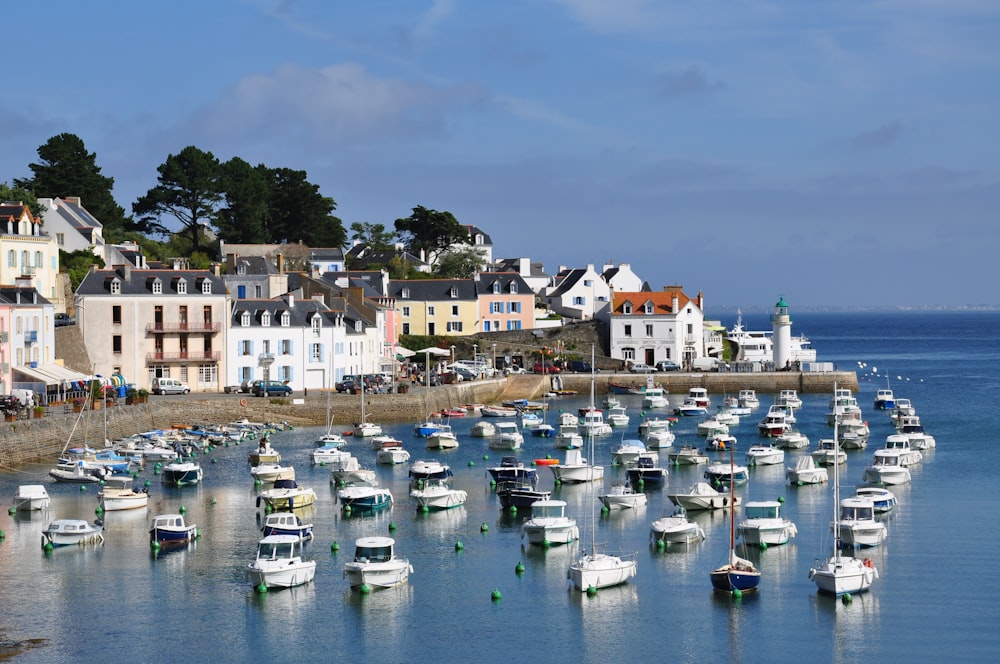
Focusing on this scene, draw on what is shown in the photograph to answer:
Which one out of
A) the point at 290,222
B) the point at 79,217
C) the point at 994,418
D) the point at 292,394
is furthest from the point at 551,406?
the point at 290,222

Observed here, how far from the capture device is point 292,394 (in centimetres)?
7956

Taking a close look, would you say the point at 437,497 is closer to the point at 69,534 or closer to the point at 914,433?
the point at 69,534

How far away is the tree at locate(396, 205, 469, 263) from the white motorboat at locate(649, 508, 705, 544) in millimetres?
86108

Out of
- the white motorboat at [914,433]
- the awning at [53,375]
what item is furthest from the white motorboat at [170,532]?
the white motorboat at [914,433]

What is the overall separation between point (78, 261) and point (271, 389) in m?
18.5

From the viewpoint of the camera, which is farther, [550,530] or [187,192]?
[187,192]

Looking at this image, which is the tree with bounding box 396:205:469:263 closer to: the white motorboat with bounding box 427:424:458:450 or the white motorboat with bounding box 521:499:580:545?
the white motorboat with bounding box 427:424:458:450

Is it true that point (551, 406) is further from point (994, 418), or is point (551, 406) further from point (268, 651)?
point (268, 651)

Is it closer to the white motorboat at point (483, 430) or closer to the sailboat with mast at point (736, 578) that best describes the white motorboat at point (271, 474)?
the white motorboat at point (483, 430)

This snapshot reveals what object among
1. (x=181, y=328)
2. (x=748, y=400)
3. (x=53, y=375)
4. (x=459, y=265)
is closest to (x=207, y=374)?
(x=181, y=328)

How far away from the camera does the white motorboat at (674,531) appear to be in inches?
1795

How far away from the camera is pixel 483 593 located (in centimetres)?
4012

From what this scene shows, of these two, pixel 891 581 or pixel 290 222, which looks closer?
pixel 891 581

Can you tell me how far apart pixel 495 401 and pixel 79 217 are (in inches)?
1177
